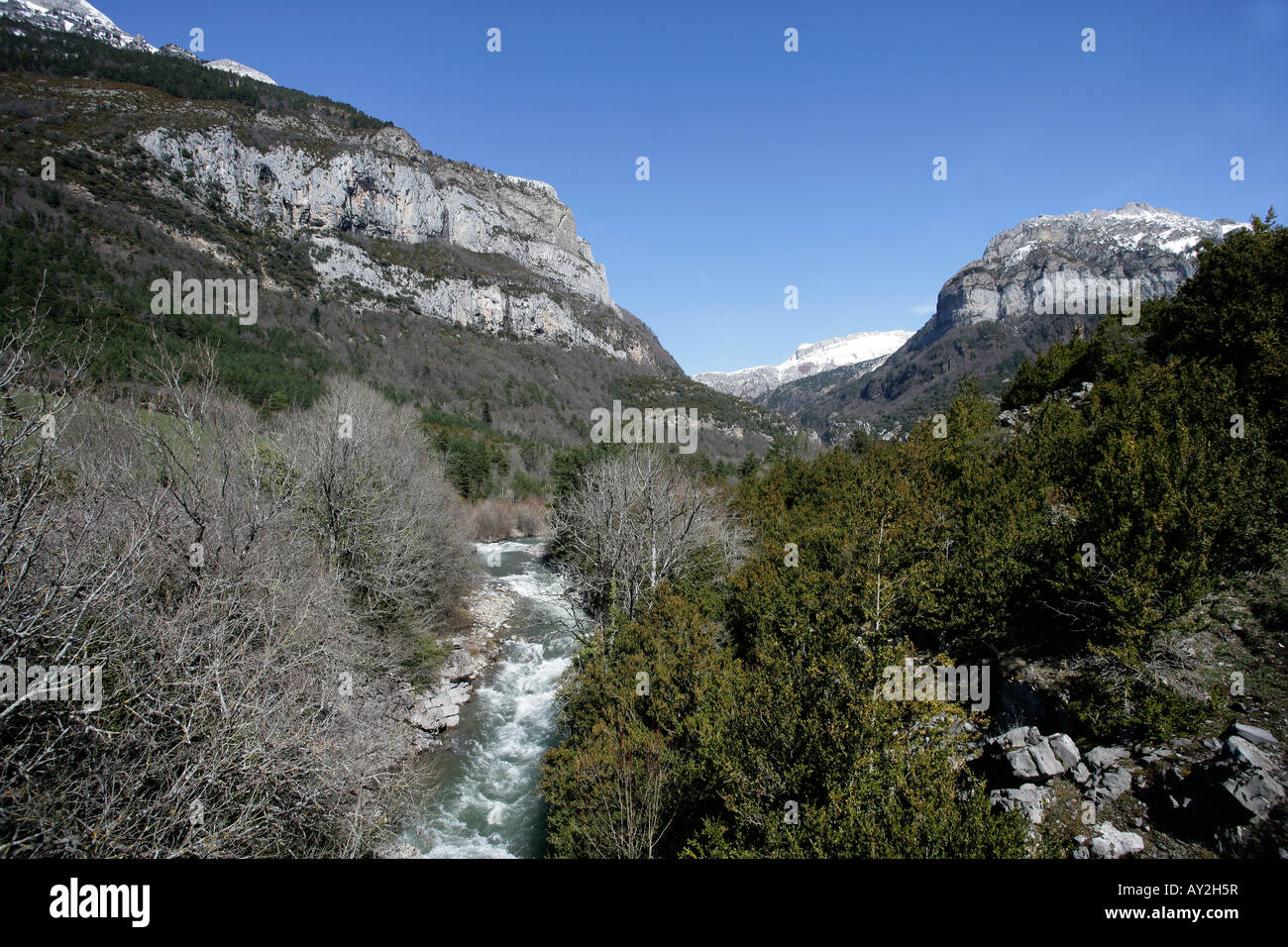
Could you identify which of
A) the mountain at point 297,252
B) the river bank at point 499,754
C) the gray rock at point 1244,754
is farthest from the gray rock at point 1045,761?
the mountain at point 297,252

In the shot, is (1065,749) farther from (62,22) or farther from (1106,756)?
(62,22)

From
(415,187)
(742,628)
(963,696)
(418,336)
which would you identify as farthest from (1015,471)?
(415,187)

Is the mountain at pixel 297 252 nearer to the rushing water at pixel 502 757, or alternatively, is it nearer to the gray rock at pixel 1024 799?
the rushing water at pixel 502 757

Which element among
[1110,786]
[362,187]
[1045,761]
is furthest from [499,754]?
[362,187]

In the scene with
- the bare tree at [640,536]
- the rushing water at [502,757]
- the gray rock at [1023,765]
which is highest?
the bare tree at [640,536]

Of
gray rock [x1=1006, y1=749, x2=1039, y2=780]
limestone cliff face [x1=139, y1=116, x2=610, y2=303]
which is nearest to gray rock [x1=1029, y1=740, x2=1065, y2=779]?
gray rock [x1=1006, y1=749, x2=1039, y2=780]

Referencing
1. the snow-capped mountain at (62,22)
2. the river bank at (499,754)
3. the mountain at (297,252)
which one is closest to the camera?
the river bank at (499,754)

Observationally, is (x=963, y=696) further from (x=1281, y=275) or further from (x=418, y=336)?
(x=418, y=336)
